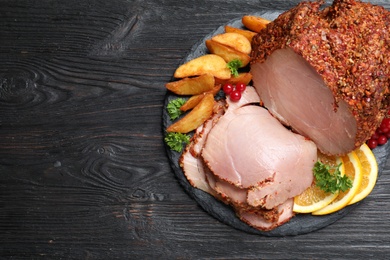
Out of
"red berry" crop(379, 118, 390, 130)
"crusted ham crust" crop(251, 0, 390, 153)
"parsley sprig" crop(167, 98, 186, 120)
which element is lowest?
"parsley sprig" crop(167, 98, 186, 120)

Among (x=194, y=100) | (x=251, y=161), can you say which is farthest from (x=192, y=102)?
(x=251, y=161)

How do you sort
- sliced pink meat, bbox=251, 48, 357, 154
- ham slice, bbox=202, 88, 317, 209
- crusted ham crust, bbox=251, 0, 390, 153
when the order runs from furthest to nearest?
1. ham slice, bbox=202, 88, 317, 209
2. sliced pink meat, bbox=251, 48, 357, 154
3. crusted ham crust, bbox=251, 0, 390, 153

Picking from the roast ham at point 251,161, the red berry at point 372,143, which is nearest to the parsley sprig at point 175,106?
the roast ham at point 251,161

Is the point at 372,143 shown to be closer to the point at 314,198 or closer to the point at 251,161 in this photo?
the point at 314,198

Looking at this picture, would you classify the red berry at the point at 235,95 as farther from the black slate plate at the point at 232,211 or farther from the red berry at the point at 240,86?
the black slate plate at the point at 232,211

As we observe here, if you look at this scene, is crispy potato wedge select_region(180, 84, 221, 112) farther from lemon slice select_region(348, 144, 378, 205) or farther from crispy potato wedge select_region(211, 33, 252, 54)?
lemon slice select_region(348, 144, 378, 205)

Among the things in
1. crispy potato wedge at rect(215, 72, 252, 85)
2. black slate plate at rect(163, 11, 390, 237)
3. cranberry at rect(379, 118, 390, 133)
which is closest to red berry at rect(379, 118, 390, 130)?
cranberry at rect(379, 118, 390, 133)
